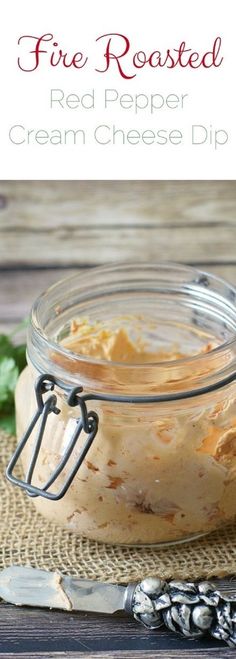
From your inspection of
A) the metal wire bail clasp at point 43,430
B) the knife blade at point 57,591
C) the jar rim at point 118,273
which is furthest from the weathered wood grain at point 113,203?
the knife blade at point 57,591

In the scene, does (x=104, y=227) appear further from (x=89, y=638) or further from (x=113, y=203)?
(x=89, y=638)

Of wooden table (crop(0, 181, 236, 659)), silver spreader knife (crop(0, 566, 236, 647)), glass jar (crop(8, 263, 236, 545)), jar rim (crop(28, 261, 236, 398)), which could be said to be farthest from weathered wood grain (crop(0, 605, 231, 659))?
wooden table (crop(0, 181, 236, 659))

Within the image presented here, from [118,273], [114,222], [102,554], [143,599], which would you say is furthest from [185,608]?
[114,222]

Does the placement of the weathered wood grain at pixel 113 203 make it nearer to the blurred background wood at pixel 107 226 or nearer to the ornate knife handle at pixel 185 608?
the blurred background wood at pixel 107 226
